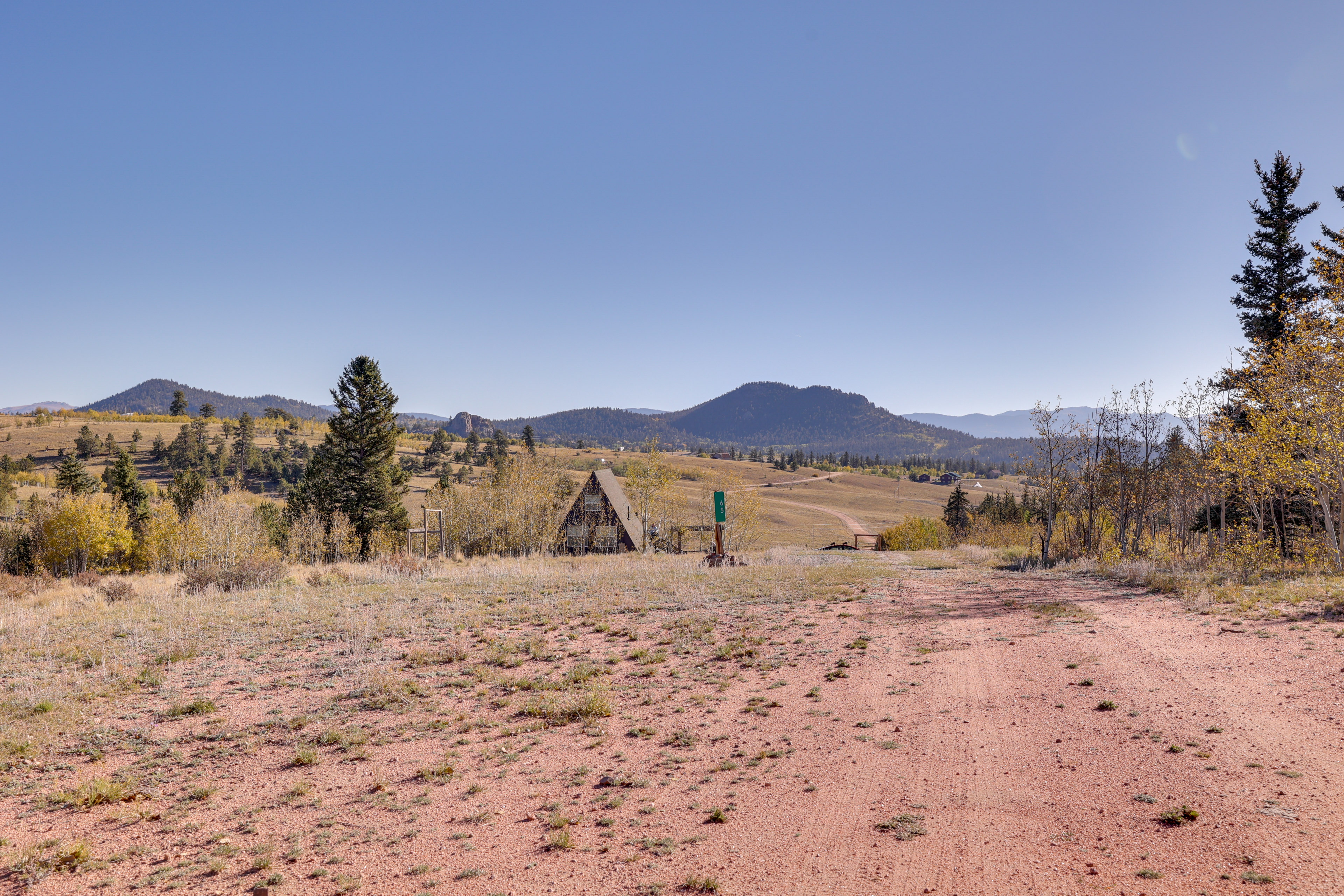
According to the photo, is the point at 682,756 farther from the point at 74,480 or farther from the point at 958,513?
the point at 958,513

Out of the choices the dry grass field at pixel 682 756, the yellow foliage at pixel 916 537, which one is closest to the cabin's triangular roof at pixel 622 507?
the yellow foliage at pixel 916 537

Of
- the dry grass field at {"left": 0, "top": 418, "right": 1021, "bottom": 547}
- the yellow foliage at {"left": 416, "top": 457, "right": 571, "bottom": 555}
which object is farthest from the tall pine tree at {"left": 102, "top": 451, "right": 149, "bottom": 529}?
the yellow foliage at {"left": 416, "top": 457, "right": 571, "bottom": 555}

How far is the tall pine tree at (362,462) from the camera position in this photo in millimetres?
42562

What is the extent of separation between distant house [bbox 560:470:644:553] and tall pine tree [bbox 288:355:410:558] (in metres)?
11.8

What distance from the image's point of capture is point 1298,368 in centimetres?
1577

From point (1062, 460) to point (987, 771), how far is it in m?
26.8

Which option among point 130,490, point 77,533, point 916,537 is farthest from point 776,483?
point 77,533

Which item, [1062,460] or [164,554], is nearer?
[1062,460]

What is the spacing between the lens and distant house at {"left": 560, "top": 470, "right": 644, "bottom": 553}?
46188 mm

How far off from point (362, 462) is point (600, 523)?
56.4 ft

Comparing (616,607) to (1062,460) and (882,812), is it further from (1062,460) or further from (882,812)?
(1062,460)

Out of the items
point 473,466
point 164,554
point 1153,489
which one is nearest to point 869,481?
point 473,466

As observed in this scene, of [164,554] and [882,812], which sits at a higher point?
[882,812]

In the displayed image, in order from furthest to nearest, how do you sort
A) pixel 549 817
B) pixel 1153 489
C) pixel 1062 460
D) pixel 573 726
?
pixel 1153 489 → pixel 1062 460 → pixel 573 726 → pixel 549 817
